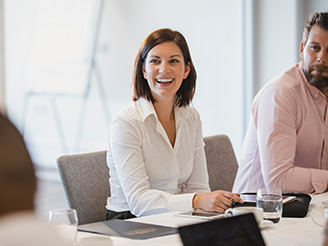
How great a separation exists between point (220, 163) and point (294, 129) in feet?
1.56

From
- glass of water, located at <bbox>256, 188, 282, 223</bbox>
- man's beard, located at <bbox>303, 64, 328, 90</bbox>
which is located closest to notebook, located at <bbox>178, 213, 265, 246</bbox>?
glass of water, located at <bbox>256, 188, 282, 223</bbox>

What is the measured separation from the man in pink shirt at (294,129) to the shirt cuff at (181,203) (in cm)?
50

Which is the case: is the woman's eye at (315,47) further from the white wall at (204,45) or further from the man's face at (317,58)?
the white wall at (204,45)

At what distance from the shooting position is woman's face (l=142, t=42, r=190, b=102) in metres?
2.46

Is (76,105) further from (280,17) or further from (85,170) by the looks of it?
(85,170)

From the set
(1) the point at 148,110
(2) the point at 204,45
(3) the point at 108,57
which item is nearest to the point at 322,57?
(1) the point at 148,110

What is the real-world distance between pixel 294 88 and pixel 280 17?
6.06 feet

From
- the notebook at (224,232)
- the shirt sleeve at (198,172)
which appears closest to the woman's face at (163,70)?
the shirt sleeve at (198,172)

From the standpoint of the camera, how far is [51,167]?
5.30 metres

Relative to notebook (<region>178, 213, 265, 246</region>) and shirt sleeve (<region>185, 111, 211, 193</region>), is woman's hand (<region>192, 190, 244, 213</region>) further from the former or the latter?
A: notebook (<region>178, 213, 265, 246</region>)

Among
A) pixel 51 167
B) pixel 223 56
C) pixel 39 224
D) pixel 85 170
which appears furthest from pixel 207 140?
pixel 51 167

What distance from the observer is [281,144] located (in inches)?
94.0

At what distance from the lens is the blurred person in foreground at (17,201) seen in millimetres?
537

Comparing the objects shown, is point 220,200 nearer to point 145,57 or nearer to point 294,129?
point 294,129
